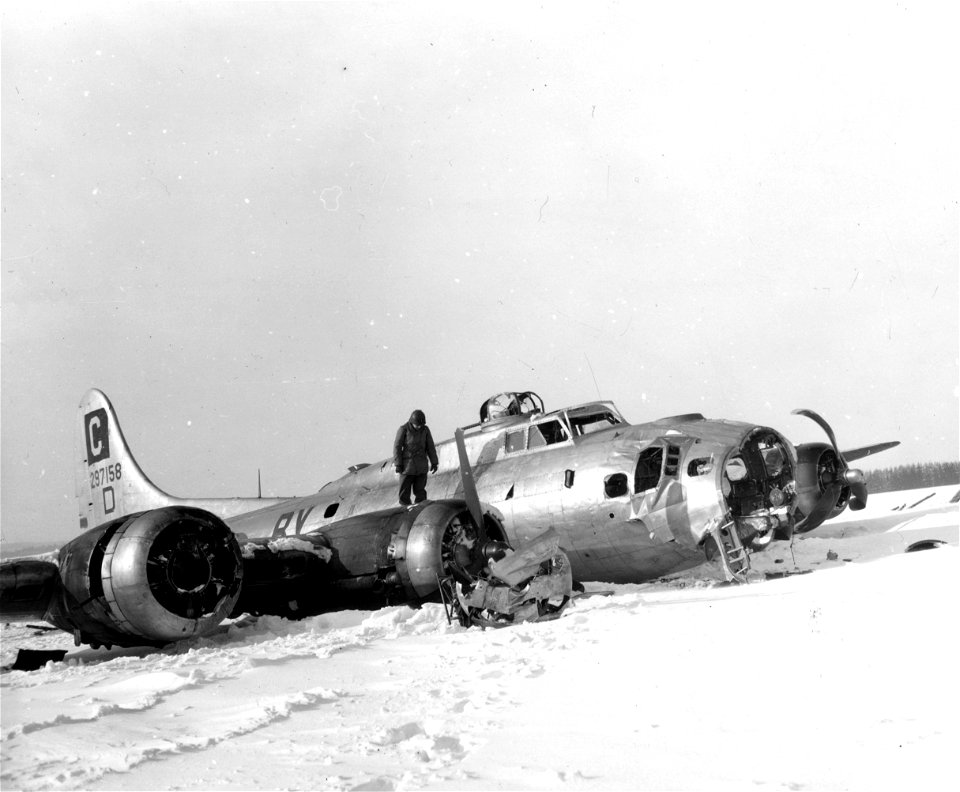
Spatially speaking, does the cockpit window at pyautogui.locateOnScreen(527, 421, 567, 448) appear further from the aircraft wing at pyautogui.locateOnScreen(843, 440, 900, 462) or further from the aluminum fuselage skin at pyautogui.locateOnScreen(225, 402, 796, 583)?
the aircraft wing at pyautogui.locateOnScreen(843, 440, 900, 462)

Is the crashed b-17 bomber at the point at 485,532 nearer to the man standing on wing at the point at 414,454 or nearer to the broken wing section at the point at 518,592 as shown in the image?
the broken wing section at the point at 518,592

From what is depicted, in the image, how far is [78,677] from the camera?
7.30m

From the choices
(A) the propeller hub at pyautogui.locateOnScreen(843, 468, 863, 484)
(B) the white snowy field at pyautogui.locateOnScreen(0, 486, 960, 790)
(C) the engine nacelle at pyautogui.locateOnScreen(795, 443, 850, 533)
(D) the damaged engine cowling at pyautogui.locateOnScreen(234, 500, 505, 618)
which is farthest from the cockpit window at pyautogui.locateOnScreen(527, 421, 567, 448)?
(B) the white snowy field at pyautogui.locateOnScreen(0, 486, 960, 790)

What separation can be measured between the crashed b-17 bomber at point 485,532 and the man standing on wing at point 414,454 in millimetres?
803

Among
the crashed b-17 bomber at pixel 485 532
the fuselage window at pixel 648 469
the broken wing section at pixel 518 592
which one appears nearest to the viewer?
the crashed b-17 bomber at pixel 485 532

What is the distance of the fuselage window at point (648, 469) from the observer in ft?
41.4

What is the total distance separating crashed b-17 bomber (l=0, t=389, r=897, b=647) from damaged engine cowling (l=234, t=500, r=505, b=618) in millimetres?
21

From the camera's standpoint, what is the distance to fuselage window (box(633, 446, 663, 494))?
41.4ft

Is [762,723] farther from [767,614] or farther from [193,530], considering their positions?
[193,530]

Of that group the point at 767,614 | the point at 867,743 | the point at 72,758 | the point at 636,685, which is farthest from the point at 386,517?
the point at 867,743

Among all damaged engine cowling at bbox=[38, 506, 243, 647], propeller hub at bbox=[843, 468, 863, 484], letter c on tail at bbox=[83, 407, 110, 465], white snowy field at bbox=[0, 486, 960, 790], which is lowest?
white snowy field at bbox=[0, 486, 960, 790]

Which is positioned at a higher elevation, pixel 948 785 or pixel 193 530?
pixel 193 530

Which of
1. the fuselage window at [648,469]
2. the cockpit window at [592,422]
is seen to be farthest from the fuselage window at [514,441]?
the fuselage window at [648,469]

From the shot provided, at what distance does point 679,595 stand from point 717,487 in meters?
1.86
